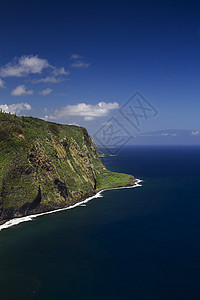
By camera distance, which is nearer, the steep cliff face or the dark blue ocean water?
the dark blue ocean water

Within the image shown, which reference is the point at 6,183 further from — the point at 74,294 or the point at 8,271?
the point at 74,294

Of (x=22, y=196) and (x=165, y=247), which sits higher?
(x=22, y=196)

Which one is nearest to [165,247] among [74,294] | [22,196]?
[74,294]

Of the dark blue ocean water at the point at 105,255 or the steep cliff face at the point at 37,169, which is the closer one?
the dark blue ocean water at the point at 105,255

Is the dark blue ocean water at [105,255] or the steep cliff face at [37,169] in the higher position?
the steep cliff face at [37,169]

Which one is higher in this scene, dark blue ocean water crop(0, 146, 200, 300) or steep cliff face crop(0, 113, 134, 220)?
steep cliff face crop(0, 113, 134, 220)
